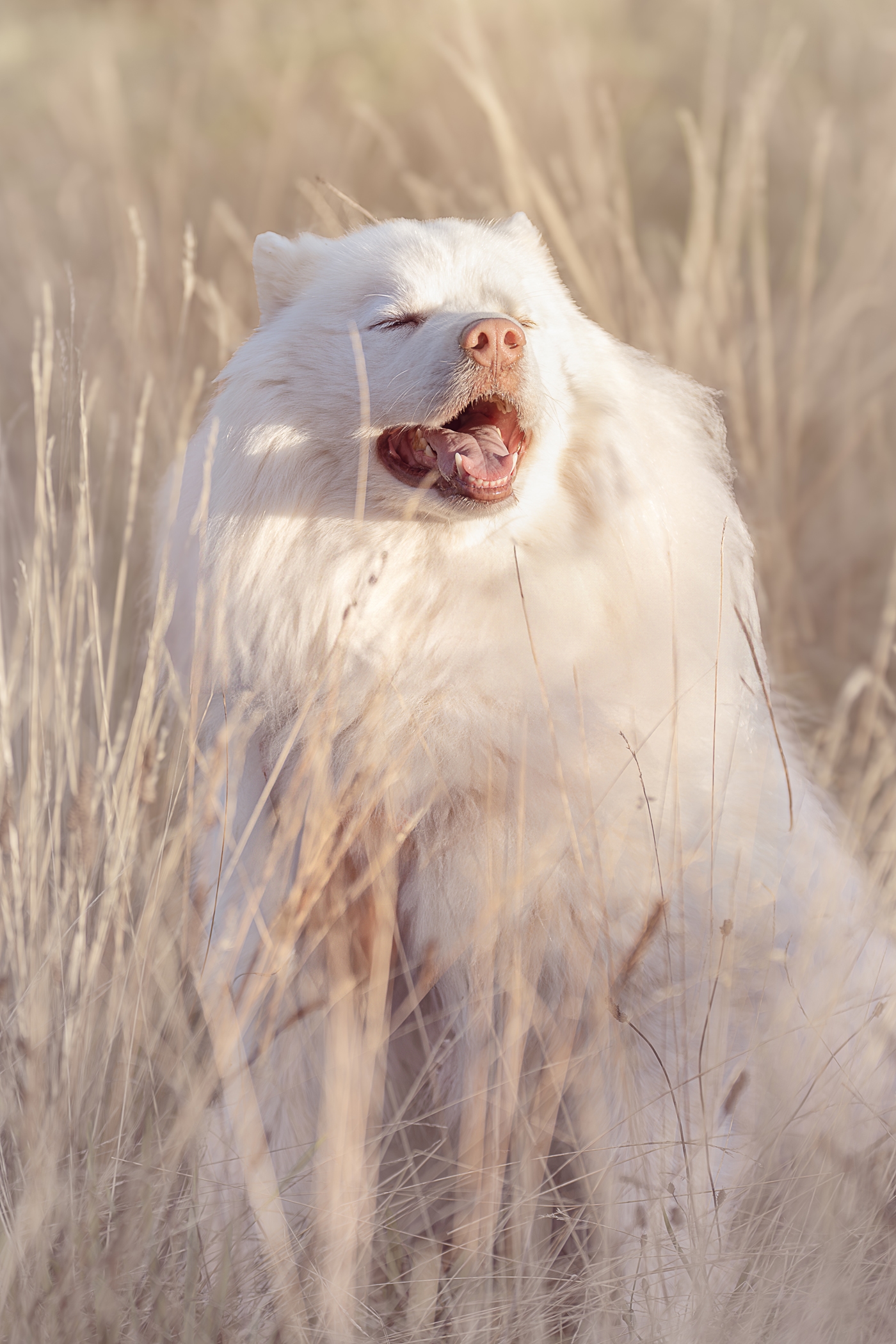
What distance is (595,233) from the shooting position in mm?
4887

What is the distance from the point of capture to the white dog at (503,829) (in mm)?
1954

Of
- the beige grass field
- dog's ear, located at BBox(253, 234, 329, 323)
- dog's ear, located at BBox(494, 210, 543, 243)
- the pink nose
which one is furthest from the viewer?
dog's ear, located at BBox(494, 210, 543, 243)

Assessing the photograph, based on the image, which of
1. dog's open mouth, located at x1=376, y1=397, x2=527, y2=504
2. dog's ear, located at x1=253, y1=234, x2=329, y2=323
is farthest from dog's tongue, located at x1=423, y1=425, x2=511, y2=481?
dog's ear, located at x1=253, y1=234, x2=329, y2=323

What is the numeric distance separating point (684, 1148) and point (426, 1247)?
580mm

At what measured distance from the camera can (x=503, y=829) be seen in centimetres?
207

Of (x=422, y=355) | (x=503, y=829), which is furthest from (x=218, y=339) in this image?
(x=503, y=829)

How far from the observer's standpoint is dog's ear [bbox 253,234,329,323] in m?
2.46

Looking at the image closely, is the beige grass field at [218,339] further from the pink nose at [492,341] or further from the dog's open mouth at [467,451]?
the pink nose at [492,341]

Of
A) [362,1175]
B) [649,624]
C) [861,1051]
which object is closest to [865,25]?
[649,624]

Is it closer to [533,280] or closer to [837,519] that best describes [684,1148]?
[533,280]

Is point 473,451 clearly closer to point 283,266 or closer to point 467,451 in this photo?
point 467,451

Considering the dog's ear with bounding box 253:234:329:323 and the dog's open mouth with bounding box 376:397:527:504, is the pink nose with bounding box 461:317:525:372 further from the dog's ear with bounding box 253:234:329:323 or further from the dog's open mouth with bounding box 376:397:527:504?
the dog's ear with bounding box 253:234:329:323

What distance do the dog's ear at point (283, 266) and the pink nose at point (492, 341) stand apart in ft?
1.97

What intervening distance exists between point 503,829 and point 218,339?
11.9 feet
